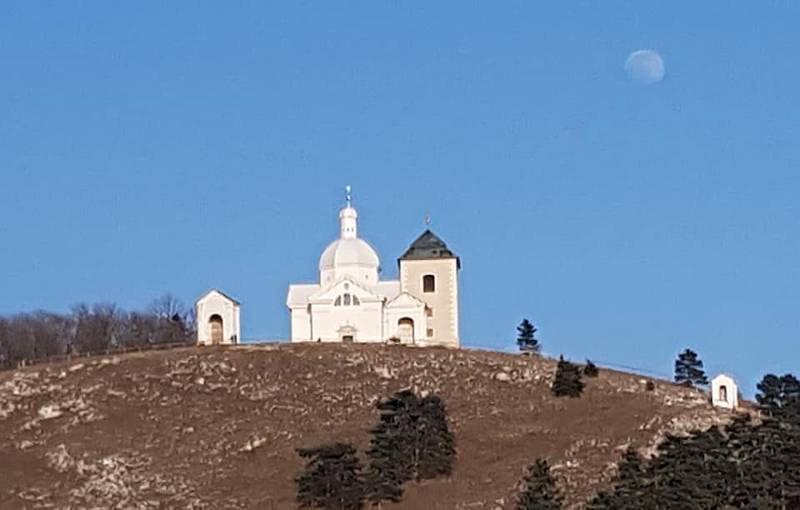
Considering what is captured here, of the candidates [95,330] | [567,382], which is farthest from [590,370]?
[95,330]

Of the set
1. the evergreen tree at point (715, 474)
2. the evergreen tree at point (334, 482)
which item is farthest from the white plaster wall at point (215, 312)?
the evergreen tree at point (715, 474)

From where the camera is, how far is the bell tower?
85.5 metres

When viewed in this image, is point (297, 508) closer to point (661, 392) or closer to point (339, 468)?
point (339, 468)

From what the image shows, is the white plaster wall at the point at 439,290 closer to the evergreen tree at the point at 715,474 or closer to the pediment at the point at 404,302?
the pediment at the point at 404,302

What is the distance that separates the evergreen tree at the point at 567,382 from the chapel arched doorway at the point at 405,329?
10.9 metres

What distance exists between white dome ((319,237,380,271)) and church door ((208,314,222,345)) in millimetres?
6224

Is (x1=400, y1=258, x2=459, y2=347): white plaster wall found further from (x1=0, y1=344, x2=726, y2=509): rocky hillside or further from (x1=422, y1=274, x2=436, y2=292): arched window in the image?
(x1=0, y1=344, x2=726, y2=509): rocky hillside

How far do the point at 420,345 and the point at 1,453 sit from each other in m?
21.4

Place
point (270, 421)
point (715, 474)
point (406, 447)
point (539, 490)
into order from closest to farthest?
1. point (715, 474)
2. point (539, 490)
3. point (406, 447)
4. point (270, 421)

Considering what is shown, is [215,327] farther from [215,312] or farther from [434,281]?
[434,281]

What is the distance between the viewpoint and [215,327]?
84.6 meters

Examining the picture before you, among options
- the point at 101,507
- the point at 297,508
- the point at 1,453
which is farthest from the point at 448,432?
the point at 1,453

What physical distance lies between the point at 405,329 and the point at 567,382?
12940 mm

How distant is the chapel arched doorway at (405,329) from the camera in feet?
272
